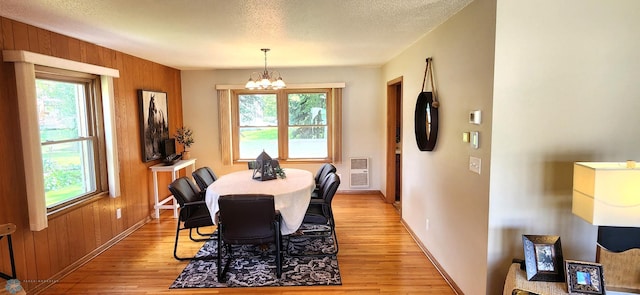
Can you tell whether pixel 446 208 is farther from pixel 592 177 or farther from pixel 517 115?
pixel 592 177

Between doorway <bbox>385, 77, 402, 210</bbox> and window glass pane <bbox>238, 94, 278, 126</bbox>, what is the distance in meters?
2.04

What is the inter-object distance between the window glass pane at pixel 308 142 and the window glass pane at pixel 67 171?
322 centimetres

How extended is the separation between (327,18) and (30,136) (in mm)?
2569

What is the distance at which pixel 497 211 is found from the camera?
2.24 metres

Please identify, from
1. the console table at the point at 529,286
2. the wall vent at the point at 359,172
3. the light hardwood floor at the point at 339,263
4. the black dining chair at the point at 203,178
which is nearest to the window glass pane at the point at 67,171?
the light hardwood floor at the point at 339,263

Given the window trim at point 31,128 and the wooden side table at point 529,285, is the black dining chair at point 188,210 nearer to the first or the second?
the window trim at point 31,128

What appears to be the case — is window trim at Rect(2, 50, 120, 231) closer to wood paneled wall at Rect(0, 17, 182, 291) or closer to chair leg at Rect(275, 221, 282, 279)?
wood paneled wall at Rect(0, 17, 182, 291)

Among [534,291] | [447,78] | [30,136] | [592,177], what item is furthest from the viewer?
[447,78]

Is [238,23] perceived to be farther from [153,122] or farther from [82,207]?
[153,122]

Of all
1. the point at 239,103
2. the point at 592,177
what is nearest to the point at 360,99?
the point at 239,103

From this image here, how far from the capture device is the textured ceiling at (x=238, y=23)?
2395mm

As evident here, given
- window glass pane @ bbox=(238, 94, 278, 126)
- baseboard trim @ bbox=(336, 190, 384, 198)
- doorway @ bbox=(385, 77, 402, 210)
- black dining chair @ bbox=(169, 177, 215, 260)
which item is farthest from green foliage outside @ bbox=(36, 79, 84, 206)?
doorway @ bbox=(385, 77, 402, 210)

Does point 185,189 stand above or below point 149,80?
below

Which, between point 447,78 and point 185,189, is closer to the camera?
point 447,78
